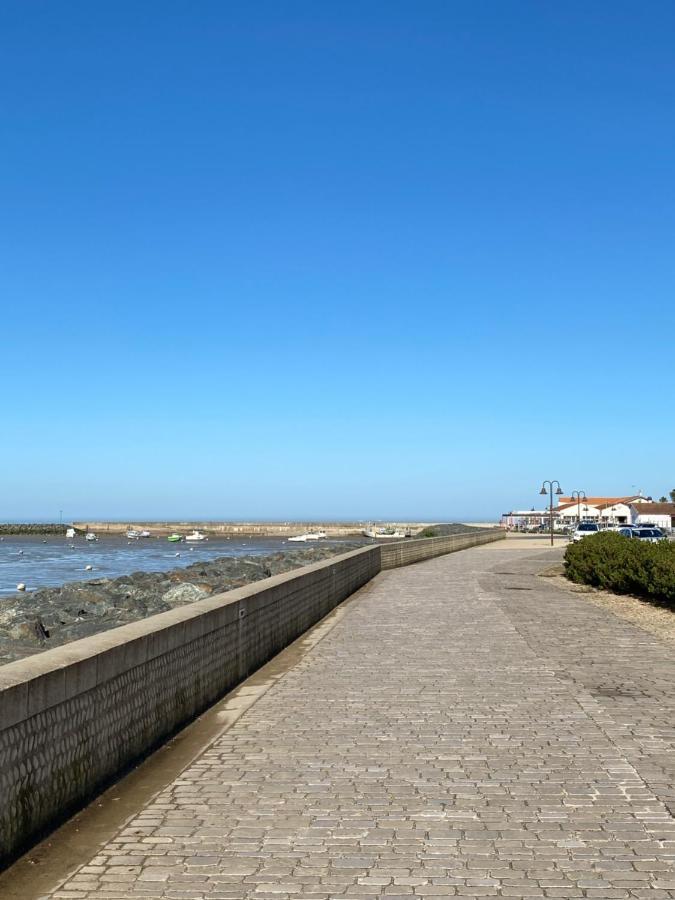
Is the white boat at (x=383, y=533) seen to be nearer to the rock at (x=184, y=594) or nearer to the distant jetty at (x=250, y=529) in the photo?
the distant jetty at (x=250, y=529)

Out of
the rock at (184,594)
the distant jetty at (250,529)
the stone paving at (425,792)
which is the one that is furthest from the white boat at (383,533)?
the stone paving at (425,792)

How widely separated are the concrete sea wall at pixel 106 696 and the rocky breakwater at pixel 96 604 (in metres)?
3.13

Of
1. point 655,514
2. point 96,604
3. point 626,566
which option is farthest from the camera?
point 655,514

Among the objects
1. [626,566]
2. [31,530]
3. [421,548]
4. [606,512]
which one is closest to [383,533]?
[606,512]

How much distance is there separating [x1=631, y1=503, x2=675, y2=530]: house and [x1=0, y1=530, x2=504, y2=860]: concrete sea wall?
393 ft

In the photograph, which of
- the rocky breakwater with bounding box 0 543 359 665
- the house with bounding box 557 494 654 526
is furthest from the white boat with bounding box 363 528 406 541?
the rocky breakwater with bounding box 0 543 359 665

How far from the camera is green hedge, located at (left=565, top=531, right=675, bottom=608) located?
1902 cm

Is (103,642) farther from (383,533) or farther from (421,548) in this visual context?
(383,533)

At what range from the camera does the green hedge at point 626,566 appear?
19.0 meters

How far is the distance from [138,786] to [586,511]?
474 ft

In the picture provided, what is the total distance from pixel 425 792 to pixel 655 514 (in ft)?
436

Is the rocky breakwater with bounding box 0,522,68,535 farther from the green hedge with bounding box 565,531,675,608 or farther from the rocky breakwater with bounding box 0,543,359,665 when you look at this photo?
the green hedge with bounding box 565,531,675,608

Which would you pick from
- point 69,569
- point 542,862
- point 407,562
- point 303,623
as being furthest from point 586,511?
point 542,862

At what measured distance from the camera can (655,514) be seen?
13188 cm
